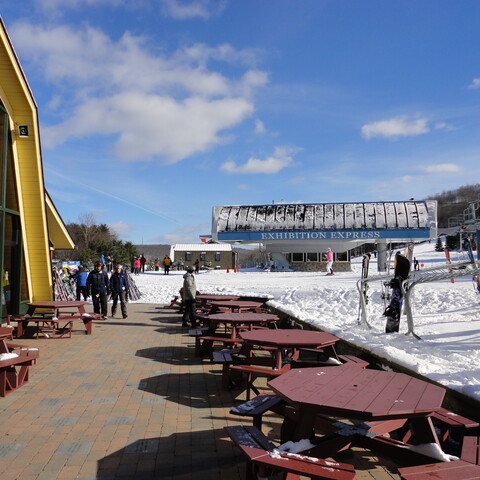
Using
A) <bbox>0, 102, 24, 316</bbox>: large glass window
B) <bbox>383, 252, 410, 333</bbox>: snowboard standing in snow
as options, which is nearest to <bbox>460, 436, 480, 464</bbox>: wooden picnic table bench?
<bbox>383, 252, 410, 333</bbox>: snowboard standing in snow

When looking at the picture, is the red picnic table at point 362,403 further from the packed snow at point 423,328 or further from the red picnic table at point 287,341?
the red picnic table at point 287,341

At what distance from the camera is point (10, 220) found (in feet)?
38.2

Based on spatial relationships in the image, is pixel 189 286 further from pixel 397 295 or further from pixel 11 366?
pixel 11 366

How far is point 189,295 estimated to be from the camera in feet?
36.4

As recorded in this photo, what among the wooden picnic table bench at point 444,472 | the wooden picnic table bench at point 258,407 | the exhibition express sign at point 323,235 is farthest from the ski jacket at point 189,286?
the exhibition express sign at point 323,235

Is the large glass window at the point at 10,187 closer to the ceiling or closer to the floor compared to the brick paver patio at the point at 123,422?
closer to the ceiling

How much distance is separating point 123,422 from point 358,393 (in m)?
2.48

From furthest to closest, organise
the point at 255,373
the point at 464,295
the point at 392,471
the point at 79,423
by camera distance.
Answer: the point at 464,295, the point at 255,373, the point at 79,423, the point at 392,471

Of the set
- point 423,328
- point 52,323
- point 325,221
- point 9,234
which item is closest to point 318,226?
point 325,221

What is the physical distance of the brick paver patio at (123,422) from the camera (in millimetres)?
3568

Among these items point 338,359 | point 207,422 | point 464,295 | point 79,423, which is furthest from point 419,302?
point 79,423

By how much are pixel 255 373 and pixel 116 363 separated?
2.99 meters

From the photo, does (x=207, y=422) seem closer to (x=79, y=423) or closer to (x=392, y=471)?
(x=79, y=423)

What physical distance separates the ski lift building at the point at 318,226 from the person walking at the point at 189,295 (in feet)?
94.0
